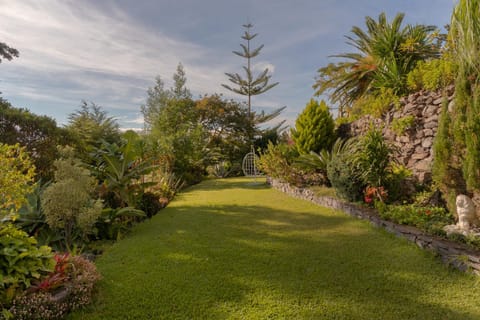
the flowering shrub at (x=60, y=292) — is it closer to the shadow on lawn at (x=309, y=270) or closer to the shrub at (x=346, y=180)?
the shadow on lawn at (x=309, y=270)

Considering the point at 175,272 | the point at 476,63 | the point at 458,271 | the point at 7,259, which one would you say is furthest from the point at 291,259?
the point at 476,63

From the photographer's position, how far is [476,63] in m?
2.78

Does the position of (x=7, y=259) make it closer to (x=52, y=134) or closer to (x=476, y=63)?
(x=52, y=134)

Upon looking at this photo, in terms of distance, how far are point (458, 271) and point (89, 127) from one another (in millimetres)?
13693

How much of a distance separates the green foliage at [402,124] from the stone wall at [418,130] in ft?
0.09

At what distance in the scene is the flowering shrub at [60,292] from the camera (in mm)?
1616

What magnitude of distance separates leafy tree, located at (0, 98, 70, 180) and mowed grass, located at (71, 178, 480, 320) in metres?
2.97

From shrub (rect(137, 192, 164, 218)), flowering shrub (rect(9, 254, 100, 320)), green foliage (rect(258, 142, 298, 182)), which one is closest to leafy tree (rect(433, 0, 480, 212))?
green foliage (rect(258, 142, 298, 182))

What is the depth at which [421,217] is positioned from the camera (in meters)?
3.22

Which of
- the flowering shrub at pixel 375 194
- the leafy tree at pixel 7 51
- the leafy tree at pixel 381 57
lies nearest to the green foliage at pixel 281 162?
the flowering shrub at pixel 375 194

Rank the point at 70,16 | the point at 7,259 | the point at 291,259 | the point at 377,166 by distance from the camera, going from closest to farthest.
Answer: the point at 7,259 → the point at 291,259 → the point at 377,166 → the point at 70,16

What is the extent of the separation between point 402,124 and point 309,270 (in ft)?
12.8

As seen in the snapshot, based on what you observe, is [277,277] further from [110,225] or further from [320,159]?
[320,159]

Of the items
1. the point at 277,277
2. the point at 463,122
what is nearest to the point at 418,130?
the point at 463,122
